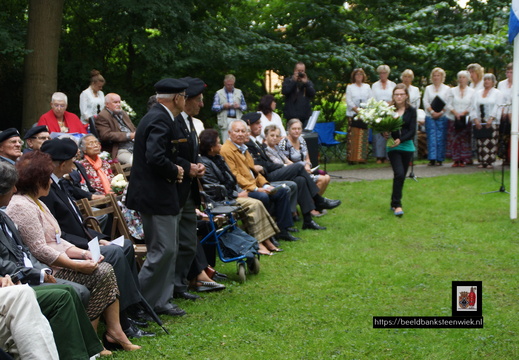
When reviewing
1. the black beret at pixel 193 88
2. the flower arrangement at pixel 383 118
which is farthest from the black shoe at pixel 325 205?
the black beret at pixel 193 88

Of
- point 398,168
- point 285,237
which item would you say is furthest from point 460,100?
point 285,237

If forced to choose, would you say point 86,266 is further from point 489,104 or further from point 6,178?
point 489,104

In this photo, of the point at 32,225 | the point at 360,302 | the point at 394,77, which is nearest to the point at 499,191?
the point at 394,77

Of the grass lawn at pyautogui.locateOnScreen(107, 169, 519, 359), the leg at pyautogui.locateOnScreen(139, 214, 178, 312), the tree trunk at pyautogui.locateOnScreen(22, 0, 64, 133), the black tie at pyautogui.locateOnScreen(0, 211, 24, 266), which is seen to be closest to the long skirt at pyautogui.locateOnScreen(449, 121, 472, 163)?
the grass lawn at pyautogui.locateOnScreen(107, 169, 519, 359)

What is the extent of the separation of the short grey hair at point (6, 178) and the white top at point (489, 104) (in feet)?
38.8

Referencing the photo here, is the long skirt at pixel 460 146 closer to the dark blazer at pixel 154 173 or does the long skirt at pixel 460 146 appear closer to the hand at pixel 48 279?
the dark blazer at pixel 154 173

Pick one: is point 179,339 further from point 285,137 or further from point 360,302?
point 285,137

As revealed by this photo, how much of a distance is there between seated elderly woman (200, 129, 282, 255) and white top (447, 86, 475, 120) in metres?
7.64

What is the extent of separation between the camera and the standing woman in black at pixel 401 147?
444 inches

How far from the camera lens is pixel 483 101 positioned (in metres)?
14.9

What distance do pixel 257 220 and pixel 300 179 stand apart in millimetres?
1847

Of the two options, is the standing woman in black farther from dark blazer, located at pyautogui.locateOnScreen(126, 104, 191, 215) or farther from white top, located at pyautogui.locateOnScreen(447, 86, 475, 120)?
dark blazer, located at pyautogui.locateOnScreen(126, 104, 191, 215)

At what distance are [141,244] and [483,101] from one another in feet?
31.6

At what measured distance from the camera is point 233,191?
9.02 meters
